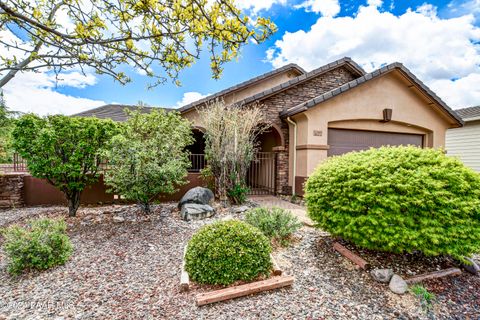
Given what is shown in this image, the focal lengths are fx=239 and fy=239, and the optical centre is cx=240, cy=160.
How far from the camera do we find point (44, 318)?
101 inches

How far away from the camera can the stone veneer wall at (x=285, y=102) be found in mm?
9453

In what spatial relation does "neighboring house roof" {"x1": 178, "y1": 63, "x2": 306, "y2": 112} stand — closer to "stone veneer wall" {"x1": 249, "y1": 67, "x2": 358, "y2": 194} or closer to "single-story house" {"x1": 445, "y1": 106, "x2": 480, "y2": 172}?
"stone veneer wall" {"x1": 249, "y1": 67, "x2": 358, "y2": 194}

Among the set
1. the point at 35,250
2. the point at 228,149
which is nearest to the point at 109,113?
the point at 228,149

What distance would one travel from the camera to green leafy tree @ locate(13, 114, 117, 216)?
17.9 ft

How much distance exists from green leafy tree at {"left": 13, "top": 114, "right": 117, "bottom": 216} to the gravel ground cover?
80.0 inches

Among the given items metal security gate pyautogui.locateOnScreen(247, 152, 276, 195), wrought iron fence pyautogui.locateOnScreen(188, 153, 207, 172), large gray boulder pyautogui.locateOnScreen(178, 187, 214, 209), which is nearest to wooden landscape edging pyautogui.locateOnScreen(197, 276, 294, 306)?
large gray boulder pyautogui.locateOnScreen(178, 187, 214, 209)

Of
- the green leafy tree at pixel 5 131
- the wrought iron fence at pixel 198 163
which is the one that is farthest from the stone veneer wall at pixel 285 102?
the green leafy tree at pixel 5 131

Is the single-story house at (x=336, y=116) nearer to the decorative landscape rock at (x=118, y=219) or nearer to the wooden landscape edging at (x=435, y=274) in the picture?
the decorative landscape rock at (x=118, y=219)

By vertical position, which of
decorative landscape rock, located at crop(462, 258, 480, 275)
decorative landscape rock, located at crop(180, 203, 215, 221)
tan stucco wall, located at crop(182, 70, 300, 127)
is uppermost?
tan stucco wall, located at crop(182, 70, 300, 127)

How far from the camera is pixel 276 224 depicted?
4.41 meters

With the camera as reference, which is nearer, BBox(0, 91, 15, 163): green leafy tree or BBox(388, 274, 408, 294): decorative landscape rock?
BBox(388, 274, 408, 294): decorative landscape rock

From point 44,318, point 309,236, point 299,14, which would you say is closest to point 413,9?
point 299,14

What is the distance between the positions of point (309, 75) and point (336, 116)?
2.44m

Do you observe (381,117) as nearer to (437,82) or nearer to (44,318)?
(437,82)
